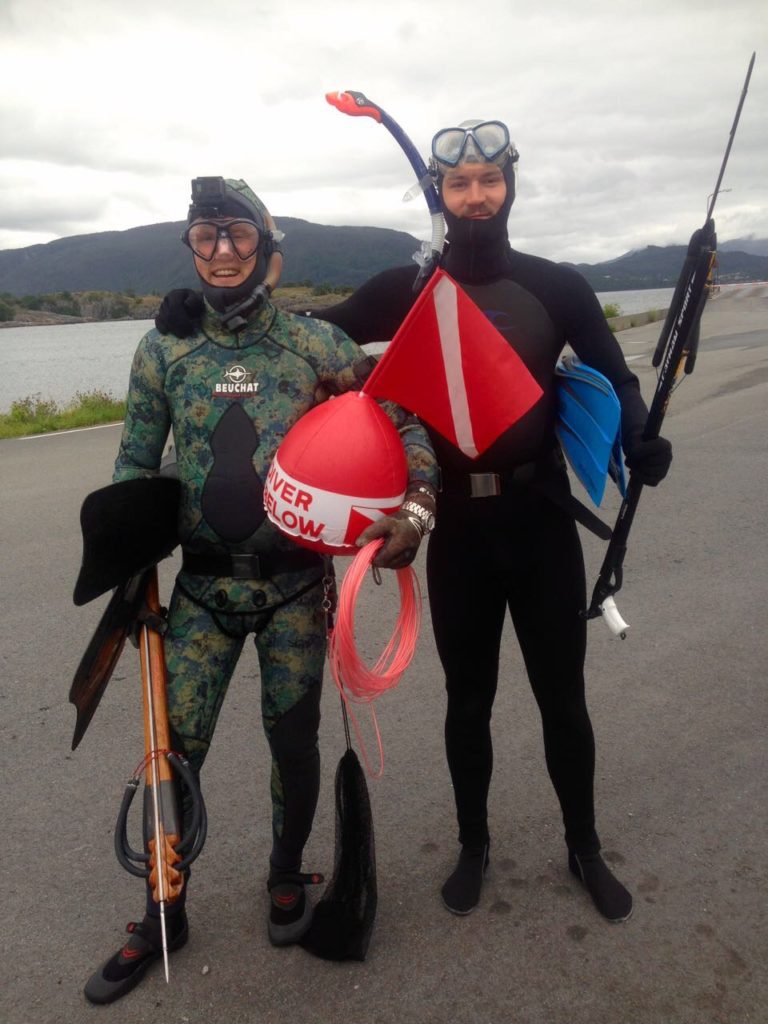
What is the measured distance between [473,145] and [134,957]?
8.94 ft

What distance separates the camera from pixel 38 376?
72.3 ft

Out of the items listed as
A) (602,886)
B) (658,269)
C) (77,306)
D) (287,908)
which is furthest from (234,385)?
(658,269)

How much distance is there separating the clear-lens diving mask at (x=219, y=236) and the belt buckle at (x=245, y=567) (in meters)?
0.93

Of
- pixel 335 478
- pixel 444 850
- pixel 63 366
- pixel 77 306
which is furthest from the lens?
pixel 77 306

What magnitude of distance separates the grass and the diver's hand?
39.0 ft

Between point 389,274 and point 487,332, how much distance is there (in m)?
0.52

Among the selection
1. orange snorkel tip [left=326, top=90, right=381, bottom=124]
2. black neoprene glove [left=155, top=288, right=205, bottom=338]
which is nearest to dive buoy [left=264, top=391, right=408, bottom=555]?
black neoprene glove [left=155, top=288, right=205, bottom=338]

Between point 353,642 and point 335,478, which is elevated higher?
point 335,478

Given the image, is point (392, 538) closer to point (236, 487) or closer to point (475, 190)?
point (236, 487)

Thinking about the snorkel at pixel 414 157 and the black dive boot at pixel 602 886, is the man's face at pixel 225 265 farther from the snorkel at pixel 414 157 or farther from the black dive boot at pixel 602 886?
the black dive boot at pixel 602 886

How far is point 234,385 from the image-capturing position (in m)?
2.58

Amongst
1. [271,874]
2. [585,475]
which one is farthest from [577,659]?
[271,874]

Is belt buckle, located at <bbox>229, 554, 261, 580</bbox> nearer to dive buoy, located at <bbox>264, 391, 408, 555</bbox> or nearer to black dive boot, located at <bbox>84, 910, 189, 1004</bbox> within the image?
dive buoy, located at <bbox>264, 391, 408, 555</bbox>

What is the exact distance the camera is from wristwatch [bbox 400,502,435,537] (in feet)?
7.86
